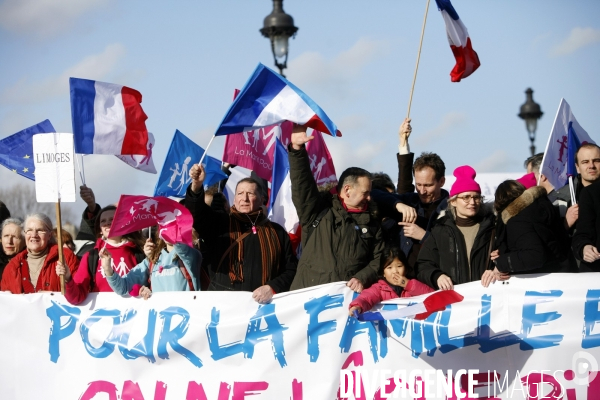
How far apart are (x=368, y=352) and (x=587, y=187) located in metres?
1.93

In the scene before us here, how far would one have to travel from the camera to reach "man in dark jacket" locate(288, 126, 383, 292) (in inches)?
255

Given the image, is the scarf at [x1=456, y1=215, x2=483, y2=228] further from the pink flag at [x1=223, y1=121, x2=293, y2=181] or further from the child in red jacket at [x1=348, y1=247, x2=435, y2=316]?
the pink flag at [x1=223, y1=121, x2=293, y2=181]

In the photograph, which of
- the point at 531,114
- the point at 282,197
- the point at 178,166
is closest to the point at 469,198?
the point at 282,197

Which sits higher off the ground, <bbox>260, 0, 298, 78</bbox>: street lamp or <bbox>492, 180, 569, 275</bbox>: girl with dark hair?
<bbox>260, 0, 298, 78</bbox>: street lamp

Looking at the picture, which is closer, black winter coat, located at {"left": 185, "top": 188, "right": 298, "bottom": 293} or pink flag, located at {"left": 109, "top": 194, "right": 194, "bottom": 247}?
pink flag, located at {"left": 109, "top": 194, "right": 194, "bottom": 247}

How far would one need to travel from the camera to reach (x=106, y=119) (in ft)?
25.8

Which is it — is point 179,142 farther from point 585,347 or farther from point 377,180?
point 585,347

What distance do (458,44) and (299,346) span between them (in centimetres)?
315

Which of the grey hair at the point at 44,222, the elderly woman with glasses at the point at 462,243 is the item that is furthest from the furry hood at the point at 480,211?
the grey hair at the point at 44,222

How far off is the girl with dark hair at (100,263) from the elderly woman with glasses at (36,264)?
219mm

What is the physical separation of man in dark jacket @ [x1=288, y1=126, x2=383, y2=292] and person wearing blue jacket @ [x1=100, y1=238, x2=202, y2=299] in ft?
2.75

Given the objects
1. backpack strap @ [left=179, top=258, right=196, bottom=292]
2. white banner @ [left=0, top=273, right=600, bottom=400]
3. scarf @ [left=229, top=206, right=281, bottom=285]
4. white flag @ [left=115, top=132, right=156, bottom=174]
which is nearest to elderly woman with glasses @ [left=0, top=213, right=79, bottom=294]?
white banner @ [left=0, top=273, right=600, bottom=400]

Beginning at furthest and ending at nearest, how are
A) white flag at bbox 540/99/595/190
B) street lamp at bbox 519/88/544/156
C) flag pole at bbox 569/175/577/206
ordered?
→ street lamp at bbox 519/88/544/156, white flag at bbox 540/99/595/190, flag pole at bbox 569/175/577/206

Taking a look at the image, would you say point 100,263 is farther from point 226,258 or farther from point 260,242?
point 260,242
